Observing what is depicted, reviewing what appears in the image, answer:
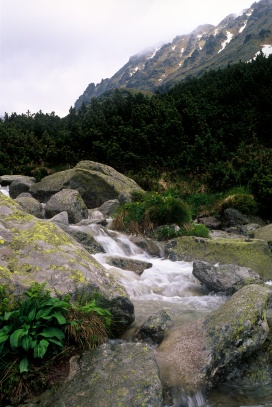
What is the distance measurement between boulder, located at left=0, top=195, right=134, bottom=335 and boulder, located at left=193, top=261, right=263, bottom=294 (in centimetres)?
279

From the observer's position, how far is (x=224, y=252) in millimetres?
9438

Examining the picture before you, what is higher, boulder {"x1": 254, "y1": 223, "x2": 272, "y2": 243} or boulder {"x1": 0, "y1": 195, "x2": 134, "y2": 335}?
boulder {"x1": 0, "y1": 195, "x2": 134, "y2": 335}

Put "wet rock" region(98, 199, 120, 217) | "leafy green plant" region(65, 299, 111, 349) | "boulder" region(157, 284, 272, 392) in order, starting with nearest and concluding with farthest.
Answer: "leafy green plant" region(65, 299, 111, 349) < "boulder" region(157, 284, 272, 392) < "wet rock" region(98, 199, 120, 217)

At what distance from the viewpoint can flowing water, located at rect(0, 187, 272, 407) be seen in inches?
147

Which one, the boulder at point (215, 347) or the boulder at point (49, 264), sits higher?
the boulder at point (49, 264)

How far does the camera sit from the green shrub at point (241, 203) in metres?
16.2

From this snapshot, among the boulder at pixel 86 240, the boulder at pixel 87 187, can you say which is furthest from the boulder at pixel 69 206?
the boulder at pixel 86 240

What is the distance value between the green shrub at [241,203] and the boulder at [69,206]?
6998 mm

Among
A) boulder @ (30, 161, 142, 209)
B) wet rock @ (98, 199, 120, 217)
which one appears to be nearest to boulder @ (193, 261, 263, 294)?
wet rock @ (98, 199, 120, 217)

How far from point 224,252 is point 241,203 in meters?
7.48

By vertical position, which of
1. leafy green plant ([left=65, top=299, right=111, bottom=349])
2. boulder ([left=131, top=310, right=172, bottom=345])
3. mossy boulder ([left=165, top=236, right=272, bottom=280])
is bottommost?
mossy boulder ([left=165, top=236, right=272, bottom=280])

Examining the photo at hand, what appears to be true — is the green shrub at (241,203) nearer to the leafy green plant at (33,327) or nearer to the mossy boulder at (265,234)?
the mossy boulder at (265,234)

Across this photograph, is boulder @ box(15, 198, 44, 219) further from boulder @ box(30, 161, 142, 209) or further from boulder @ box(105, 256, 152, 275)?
boulder @ box(105, 256, 152, 275)

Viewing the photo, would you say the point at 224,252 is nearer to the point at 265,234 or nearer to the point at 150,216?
the point at 150,216
